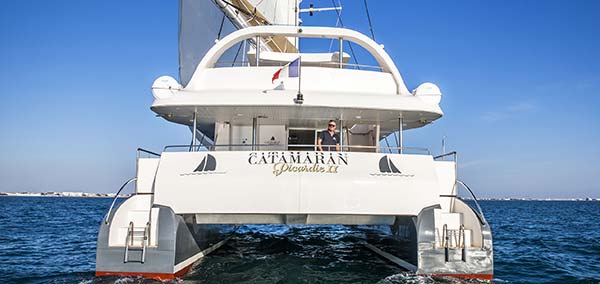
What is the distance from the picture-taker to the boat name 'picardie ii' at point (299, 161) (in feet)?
25.6

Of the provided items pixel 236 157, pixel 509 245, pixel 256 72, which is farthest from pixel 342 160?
pixel 509 245

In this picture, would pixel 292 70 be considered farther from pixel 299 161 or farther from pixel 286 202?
pixel 286 202

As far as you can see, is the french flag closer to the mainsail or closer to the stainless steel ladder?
the stainless steel ladder

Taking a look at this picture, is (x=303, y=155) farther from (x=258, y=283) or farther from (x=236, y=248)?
(x=236, y=248)

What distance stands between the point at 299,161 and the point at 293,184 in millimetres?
440

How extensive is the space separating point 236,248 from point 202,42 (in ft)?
29.4

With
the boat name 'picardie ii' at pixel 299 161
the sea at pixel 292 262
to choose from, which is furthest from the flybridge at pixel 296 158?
the sea at pixel 292 262

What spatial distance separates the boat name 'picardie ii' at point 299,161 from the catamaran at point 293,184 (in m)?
0.02

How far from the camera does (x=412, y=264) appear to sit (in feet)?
26.9

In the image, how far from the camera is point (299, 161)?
7848mm

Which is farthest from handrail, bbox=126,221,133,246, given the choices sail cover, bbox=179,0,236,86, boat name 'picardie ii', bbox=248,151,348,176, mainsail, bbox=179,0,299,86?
sail cover, bbox=179,0,236,86

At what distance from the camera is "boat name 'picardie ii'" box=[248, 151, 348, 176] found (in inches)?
307

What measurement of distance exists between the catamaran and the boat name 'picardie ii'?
0.02 meters

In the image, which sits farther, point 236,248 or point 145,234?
point 236,248
